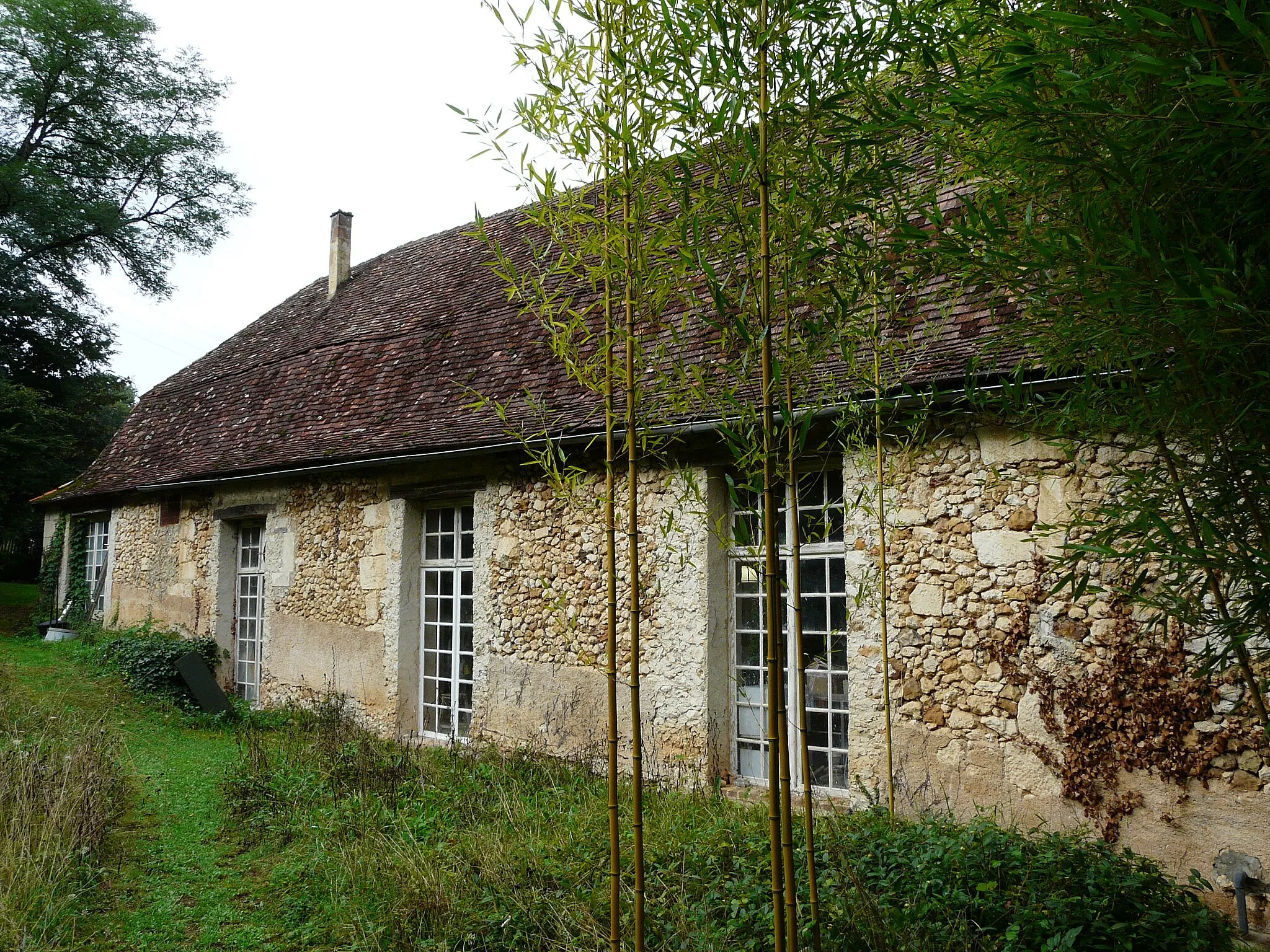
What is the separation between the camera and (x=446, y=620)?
8109 mm

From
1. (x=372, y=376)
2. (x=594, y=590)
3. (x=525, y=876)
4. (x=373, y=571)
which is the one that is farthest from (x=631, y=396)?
(x=372, y=376)

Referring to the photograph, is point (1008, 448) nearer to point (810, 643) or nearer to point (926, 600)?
point (926, 600)

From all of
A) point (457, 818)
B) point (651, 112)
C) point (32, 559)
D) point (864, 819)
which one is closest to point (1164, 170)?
point (651, 112)

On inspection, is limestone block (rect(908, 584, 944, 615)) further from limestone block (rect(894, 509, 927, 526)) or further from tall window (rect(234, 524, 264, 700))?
tall window (rect(234, 524, 264, 700))

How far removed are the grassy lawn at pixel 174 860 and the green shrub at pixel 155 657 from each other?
934mm

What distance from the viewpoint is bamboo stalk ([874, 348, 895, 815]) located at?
13.4 feet

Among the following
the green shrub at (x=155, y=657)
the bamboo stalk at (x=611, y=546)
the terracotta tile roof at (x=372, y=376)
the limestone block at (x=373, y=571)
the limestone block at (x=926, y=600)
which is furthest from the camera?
the green shrub at (x=155, y=657)

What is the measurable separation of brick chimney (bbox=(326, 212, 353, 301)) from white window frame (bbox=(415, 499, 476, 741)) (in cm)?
660

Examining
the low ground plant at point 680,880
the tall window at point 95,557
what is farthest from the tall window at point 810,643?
the tall window at point 95,557

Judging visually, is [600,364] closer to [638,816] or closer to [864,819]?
[638,816]

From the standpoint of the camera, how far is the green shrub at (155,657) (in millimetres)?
9523

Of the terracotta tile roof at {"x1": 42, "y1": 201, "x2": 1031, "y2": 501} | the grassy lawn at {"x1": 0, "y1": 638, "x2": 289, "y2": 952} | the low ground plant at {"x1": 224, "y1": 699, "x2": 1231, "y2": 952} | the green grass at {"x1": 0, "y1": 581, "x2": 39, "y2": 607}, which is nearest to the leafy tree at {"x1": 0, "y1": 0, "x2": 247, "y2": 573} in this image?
the green grass at {"x1": 0, "y1": 581, "x2": 39, "y2": 607}

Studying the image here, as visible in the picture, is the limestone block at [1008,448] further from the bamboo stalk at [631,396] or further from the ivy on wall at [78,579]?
the ivy on wall at [78,579]

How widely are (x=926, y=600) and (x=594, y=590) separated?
2600 mm
